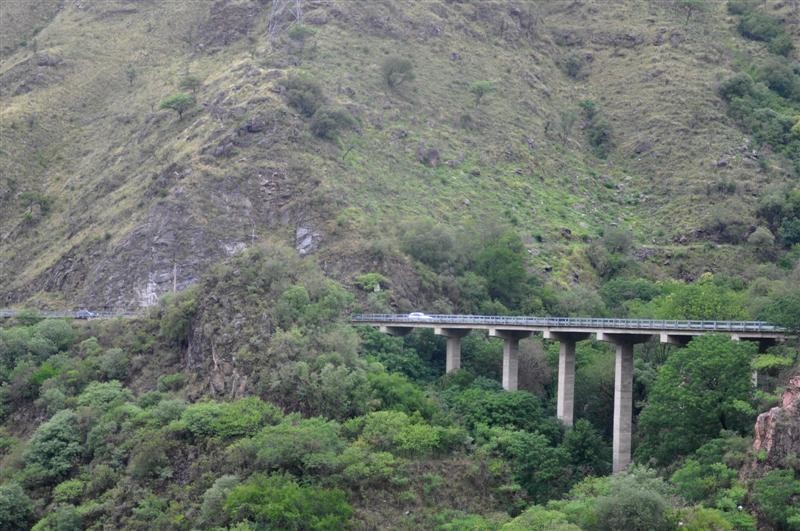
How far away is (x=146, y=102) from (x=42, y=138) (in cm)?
1054

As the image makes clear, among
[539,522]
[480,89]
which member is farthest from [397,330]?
[480,89]

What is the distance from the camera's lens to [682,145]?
121m

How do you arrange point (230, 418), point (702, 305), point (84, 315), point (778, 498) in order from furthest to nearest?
1. point (84, 315)
2. point (702, 305)
3. point (230, 418)
4. point (778, 498)

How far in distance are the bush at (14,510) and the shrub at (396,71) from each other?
57.4 m

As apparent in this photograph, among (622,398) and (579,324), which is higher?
(579,324)

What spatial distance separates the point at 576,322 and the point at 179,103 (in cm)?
4943

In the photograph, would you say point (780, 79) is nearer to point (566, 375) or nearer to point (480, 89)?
point (480, 89)

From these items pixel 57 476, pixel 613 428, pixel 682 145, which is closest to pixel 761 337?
pixel 613 428

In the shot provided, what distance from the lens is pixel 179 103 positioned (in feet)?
372

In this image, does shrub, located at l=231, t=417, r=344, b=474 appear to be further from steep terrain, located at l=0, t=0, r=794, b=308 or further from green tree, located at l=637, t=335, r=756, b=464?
steep terrain, located at l=0, t=0, r=794, b=308

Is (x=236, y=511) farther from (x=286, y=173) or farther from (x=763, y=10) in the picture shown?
(x=763, y=10)

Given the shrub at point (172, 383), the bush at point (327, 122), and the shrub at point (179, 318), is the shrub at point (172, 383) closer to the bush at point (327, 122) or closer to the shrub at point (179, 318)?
the shrub at point (179, 318)

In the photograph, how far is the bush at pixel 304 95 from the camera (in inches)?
4264

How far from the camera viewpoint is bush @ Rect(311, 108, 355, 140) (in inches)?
4220
